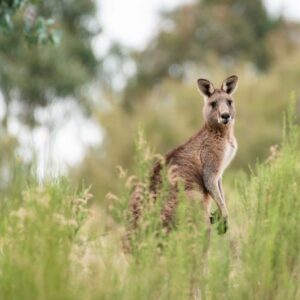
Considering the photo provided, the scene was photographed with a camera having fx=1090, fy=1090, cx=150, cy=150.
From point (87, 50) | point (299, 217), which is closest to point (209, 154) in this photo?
point (299, 217)

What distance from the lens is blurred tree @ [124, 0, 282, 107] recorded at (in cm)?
4928

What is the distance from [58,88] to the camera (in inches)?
1644

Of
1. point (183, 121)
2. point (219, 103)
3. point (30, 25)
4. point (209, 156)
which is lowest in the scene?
point (209, 156)

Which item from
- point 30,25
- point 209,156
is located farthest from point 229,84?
point 30,25

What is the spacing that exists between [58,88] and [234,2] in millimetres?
15982

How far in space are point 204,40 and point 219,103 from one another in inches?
1689

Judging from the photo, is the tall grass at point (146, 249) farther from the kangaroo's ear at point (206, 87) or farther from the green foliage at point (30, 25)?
the green foliage at point (30, 25)

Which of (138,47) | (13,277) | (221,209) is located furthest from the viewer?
(138,47)

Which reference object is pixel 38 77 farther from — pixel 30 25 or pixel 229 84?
pixel 229 84

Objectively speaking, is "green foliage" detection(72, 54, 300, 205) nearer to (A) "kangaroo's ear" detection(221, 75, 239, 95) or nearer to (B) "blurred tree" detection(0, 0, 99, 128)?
(B) "blurred tree" detection(0, 0, 99, 128)

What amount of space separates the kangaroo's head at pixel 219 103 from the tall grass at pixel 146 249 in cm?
250

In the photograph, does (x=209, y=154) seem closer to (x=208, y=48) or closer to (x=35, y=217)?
(x=35, y=217)

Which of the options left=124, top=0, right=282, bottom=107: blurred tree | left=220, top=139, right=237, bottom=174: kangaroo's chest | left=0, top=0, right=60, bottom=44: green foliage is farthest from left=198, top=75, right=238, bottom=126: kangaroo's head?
left=124, top=0, right=282, bottom=107: blurred tree

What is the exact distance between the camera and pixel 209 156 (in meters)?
8.84
